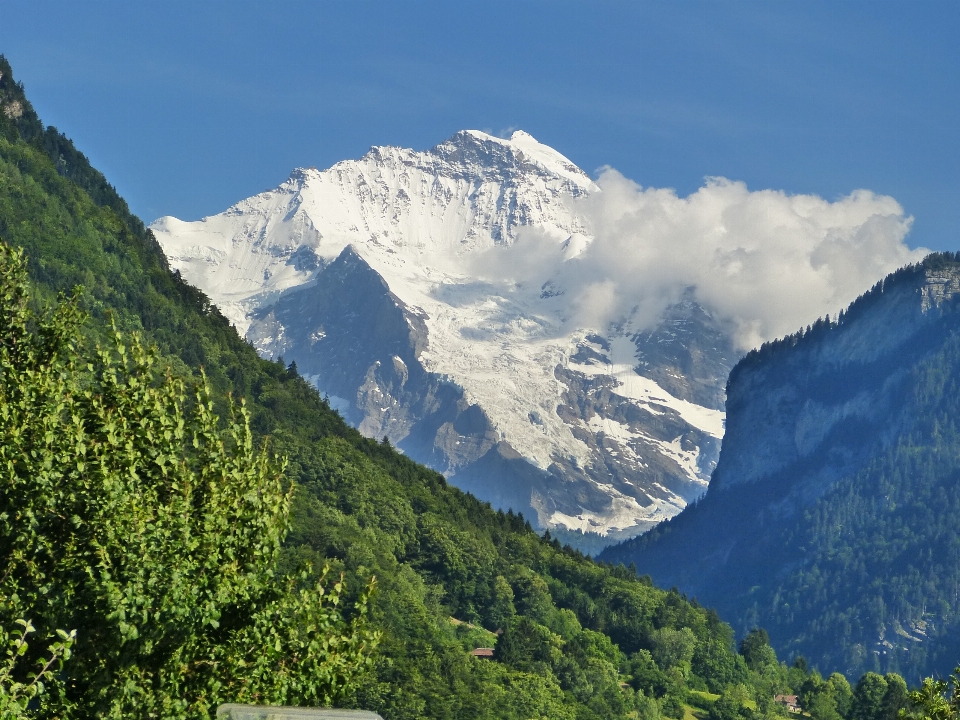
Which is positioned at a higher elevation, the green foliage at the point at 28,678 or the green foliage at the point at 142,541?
the green foliage at the point at 142,541

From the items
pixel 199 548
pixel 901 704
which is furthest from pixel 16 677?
pixel 901 704

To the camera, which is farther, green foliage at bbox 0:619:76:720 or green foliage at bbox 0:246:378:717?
green foliage at bbox 0:246:378:717

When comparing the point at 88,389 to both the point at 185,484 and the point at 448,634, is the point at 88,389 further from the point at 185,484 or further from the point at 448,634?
the point at 448,634

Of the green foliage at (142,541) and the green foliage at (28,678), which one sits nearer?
the green foliage at (28,678)

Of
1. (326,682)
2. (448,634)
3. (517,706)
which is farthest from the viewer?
(448,634)

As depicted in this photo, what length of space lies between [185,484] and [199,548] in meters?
1.42

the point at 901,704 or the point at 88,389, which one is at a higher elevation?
the point at 901,704

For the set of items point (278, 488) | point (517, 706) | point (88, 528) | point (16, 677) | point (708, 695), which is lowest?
point (16, 677)

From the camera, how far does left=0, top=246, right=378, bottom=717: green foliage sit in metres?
25.2

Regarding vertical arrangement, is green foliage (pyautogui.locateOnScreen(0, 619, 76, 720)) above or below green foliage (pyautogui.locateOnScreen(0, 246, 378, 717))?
below

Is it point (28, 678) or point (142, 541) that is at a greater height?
point (142, 541)

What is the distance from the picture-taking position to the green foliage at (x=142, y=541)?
2522 centimetres

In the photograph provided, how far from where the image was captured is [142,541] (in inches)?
987

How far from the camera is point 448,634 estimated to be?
16938 cm
